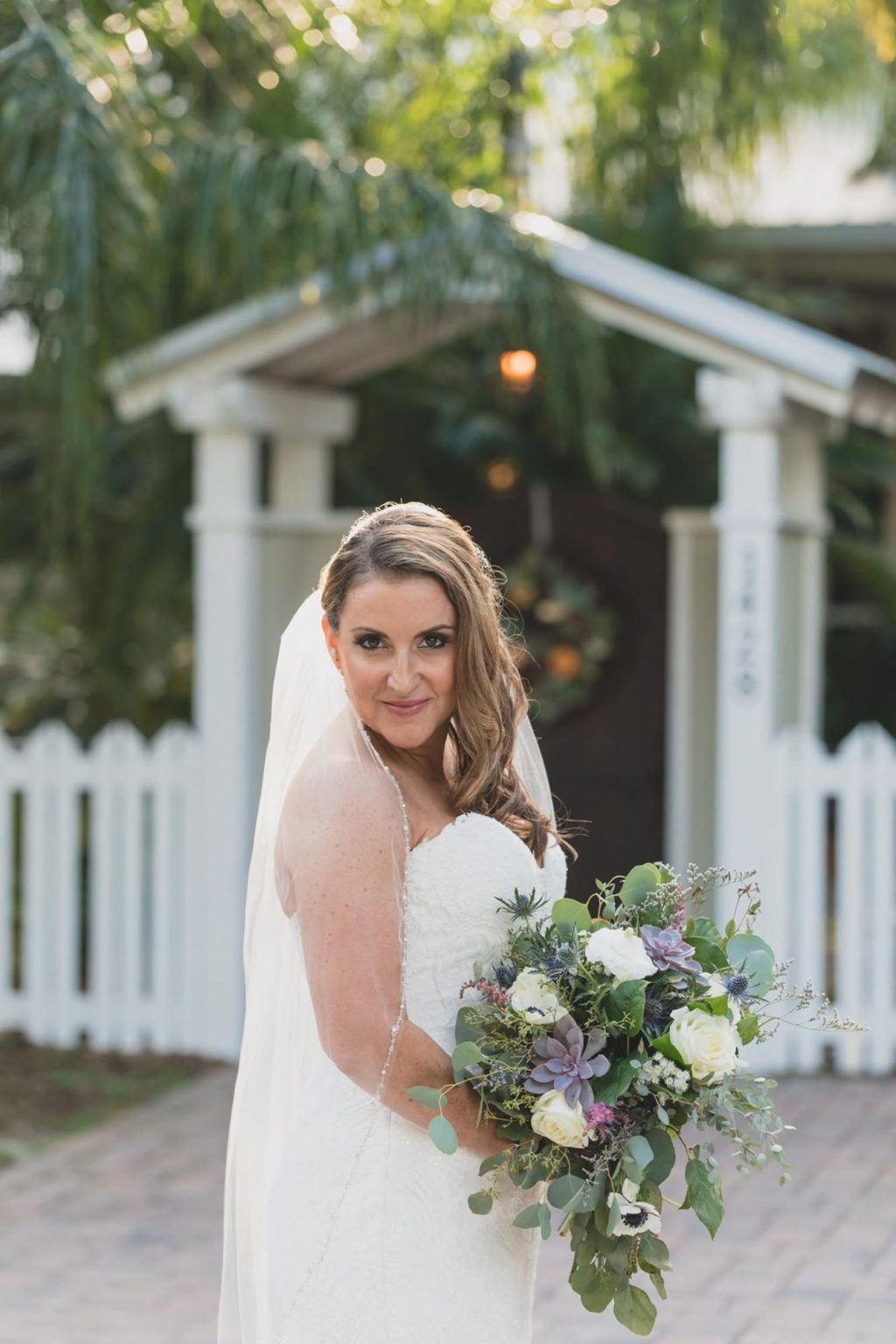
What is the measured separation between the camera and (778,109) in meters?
10.5

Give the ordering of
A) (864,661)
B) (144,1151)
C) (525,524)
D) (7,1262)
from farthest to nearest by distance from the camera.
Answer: (864,661) < (525,524) < (144,1151) < (7,1262)

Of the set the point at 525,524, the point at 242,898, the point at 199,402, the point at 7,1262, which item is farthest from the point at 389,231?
the point at 7,1262

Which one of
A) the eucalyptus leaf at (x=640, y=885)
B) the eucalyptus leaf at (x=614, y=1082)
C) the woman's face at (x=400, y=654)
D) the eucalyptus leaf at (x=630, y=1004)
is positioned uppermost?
the woman's face at (x=400, y=654)

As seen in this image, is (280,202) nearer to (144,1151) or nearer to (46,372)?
(46,372)

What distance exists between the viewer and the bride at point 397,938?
2479 millimetres

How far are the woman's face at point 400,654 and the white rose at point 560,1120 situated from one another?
0.53 metres

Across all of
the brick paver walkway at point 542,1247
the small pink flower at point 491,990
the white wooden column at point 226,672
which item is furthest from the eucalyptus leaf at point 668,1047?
the white wooden column at point 226,672

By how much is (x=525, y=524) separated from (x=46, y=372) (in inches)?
112

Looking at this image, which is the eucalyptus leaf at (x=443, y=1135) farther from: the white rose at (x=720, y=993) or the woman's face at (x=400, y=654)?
the woman's face at (x=400, y=654)

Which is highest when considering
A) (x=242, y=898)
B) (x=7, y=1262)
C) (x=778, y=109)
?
(x=778, y=109)

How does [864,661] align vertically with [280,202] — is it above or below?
below

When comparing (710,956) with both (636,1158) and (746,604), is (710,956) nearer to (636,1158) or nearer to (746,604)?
(636,1158)

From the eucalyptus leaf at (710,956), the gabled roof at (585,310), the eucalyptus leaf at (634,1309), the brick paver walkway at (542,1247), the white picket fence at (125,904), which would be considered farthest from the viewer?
the white picket fence at (125,904)

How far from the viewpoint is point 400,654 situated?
2.55 meters
